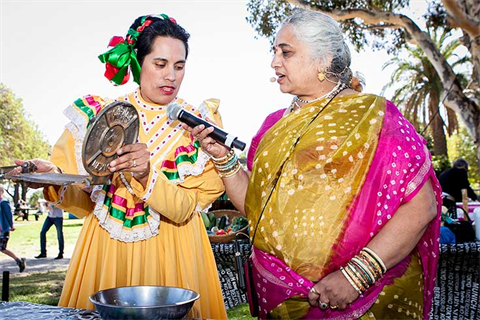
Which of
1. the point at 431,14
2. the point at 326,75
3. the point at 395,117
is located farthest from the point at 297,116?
the point at 431,14

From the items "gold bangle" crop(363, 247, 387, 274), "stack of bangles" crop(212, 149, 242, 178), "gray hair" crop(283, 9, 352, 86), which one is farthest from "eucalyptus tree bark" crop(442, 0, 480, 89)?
"gold bangle" crop(363, 247, 387, 274)

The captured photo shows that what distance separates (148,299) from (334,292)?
66 cm

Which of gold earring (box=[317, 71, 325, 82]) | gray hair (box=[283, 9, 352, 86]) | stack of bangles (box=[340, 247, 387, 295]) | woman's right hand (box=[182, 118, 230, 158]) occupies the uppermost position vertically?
gray hair (box=[283, 9, 352, 86])

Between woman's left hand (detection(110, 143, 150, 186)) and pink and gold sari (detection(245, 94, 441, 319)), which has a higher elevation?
woman's left hand (detection(110, 143, 150, 186))

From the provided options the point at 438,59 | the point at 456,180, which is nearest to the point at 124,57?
the point at 456,180

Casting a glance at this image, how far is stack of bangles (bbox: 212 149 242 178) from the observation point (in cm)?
234

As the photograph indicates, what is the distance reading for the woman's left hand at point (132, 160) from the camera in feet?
6.52

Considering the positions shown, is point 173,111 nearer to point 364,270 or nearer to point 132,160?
point 132,160

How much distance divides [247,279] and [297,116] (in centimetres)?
72

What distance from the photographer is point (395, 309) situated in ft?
6.72

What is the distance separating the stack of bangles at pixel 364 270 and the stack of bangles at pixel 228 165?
689mm

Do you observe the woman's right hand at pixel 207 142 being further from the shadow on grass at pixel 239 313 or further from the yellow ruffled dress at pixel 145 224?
the shadow on grass at pixel 239 313

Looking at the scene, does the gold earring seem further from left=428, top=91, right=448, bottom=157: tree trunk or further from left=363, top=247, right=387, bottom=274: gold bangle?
left=428, top=91, right=448, bottom=157: tree trunk

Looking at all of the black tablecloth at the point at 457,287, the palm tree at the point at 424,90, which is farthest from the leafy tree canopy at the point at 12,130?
the black tablecloth at the point at 457,287
